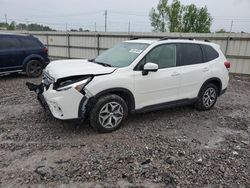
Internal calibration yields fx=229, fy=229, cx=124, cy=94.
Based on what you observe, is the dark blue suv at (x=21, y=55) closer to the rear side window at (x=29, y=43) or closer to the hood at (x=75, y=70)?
the rear side window at (x=29, y=43)

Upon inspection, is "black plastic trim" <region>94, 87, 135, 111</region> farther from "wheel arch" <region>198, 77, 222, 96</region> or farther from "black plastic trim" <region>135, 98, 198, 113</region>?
"wheel arch" <region>198, 77, 222, 96</region>

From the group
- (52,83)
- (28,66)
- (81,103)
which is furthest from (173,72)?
(28,66)

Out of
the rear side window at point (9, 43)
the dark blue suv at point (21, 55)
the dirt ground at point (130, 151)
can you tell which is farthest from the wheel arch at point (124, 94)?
the rear side window at point (9, 43)

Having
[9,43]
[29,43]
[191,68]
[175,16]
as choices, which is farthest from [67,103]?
[175,16]

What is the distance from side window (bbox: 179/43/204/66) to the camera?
4896 mm

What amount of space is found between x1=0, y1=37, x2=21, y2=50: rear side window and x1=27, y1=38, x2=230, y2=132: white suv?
468 cm

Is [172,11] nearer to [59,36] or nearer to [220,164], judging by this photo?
[59,36]

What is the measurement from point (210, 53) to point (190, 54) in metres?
0.67

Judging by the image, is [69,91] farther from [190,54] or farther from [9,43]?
[9,43]

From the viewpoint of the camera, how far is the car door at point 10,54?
8.17 m

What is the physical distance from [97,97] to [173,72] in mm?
1717

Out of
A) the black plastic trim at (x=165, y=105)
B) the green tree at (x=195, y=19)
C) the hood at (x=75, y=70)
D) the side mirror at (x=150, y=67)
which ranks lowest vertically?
the black plastic trim at (x=165, y=105)

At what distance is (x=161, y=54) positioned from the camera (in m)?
4.59

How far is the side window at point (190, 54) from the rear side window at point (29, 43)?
249 inches
